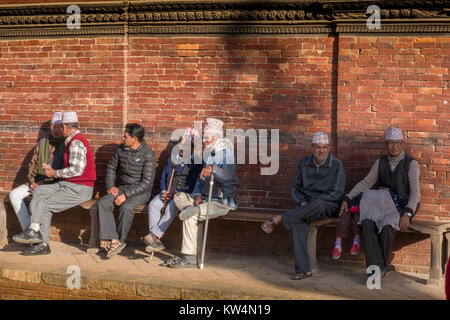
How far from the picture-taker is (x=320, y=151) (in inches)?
296

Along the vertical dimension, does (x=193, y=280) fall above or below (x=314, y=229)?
below

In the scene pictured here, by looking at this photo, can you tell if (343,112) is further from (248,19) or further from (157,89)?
(157,89)

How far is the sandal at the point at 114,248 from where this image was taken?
25.7 feet

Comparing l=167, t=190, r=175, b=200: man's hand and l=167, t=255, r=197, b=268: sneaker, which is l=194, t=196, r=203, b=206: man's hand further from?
l=167, t=255, r=197, b=268: sneaker

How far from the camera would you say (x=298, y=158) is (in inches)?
324

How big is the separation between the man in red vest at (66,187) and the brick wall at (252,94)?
511 millimetres

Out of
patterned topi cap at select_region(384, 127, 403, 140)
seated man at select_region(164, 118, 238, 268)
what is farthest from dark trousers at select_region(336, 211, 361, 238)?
seated man at select_region(164, 118, 238, 268)

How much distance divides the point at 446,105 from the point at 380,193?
1434mm

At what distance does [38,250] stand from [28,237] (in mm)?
234

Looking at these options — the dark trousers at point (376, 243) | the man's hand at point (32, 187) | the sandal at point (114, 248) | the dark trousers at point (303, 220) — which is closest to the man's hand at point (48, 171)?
→ the man's hand at point (32, 187)

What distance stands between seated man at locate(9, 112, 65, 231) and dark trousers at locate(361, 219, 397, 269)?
435cm

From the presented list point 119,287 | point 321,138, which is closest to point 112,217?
point 119,287

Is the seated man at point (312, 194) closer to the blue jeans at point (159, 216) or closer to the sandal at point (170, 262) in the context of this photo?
the sandal at point (170, 262)

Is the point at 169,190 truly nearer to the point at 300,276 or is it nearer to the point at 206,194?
the point at 206,194
